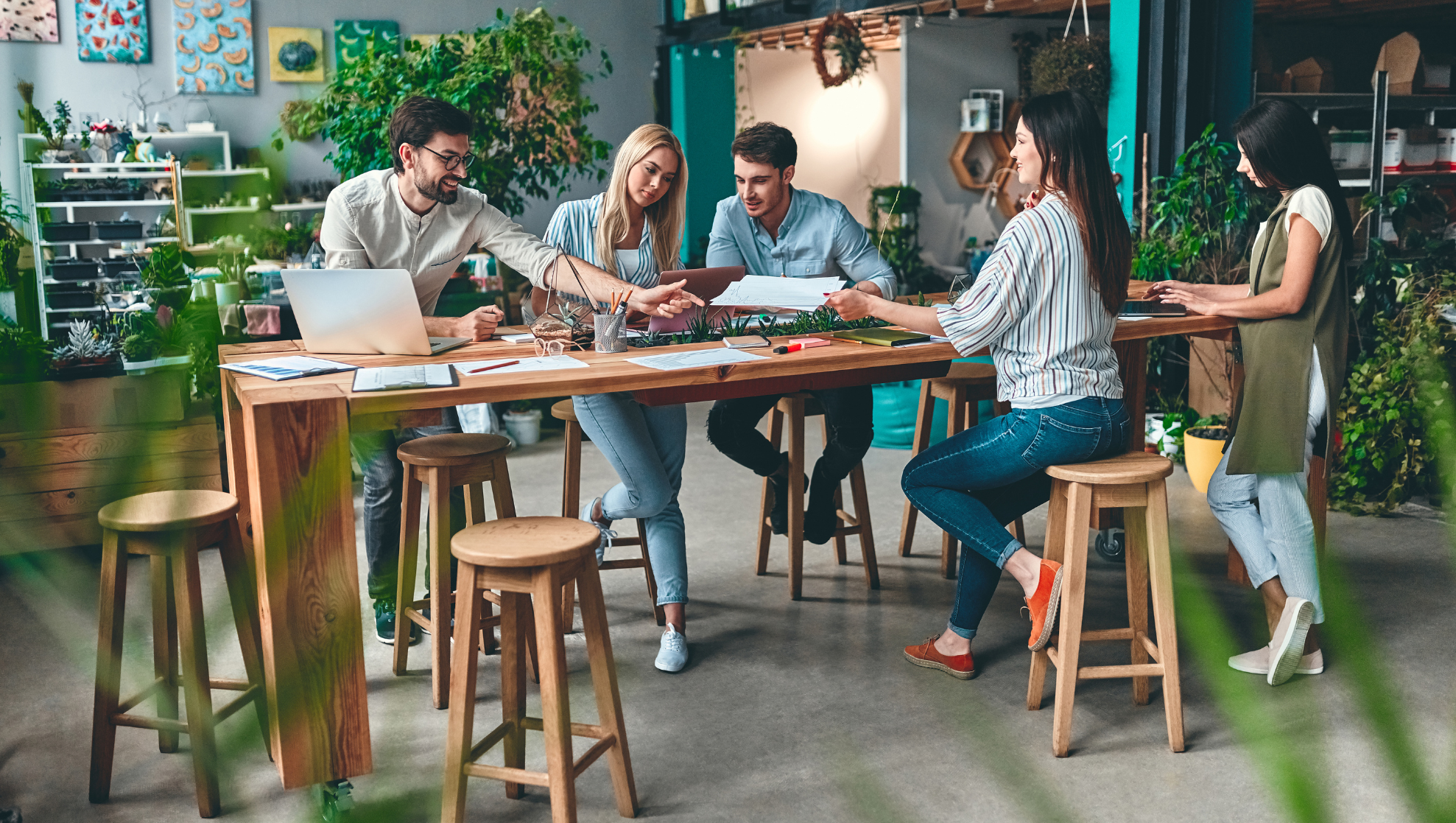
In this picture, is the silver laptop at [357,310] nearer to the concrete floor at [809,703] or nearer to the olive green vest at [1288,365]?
the concrete floor at [809,703]

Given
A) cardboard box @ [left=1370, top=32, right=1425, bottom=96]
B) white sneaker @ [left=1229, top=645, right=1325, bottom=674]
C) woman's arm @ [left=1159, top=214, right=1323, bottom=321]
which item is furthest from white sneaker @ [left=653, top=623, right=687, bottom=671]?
cardboard box @ [left=1370, top=32, right=1425, bottom=96]

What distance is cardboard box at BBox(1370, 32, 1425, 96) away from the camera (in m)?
5.68

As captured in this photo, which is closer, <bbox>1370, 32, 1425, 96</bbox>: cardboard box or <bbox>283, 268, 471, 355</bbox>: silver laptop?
<bbox>283, 268, 471, 355</bbox>: silver laptop

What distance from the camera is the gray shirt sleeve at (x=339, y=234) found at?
282 cm

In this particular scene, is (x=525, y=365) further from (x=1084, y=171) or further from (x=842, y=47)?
(x=842, y=47)

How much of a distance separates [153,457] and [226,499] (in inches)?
69.8

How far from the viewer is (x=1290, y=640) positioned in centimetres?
268

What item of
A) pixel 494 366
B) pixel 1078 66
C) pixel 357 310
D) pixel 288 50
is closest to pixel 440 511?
pixel 494 366

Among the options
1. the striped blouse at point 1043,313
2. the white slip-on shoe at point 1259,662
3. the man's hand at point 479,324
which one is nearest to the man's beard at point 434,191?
the man's hand at point 479,324

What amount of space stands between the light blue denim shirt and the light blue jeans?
0.72 m

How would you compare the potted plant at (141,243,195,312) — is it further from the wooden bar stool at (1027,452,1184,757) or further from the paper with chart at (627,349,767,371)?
the wooden bar stool at (1027,452,1184,757)

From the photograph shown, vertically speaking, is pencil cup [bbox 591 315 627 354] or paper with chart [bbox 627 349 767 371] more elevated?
pencil cup [bbox 591 315 627 354]

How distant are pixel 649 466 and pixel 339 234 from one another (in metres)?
0.95

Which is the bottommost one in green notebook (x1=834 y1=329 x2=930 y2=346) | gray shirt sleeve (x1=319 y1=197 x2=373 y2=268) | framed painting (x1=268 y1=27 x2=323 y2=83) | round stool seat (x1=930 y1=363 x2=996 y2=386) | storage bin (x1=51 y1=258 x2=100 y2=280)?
round stool seat (x1=930 y1=363 x2=996 y2=386)
